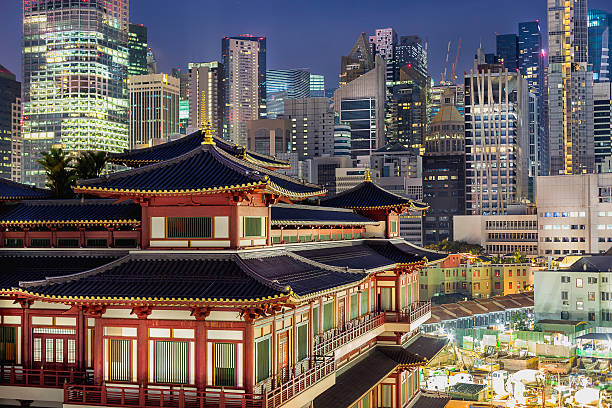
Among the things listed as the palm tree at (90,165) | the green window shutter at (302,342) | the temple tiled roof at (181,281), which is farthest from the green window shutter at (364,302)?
the palm tree at (90,165)

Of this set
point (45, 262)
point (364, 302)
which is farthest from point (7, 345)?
point (364, 302)

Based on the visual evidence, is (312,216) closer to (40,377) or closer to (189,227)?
(189,227)

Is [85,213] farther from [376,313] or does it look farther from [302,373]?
[376,313]

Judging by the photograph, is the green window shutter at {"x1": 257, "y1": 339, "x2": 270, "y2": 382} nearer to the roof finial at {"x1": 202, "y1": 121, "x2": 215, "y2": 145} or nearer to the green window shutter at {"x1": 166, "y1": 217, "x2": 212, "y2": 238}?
the green window shutter at {"x1": 166, "y1": 217, "x2": 212, "y2": 238}

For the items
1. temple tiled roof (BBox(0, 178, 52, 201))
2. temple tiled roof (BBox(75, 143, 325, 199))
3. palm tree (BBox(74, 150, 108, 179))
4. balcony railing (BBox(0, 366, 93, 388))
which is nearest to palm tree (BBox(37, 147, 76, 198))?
palm tree (BBox(74, 150, 108, 179))

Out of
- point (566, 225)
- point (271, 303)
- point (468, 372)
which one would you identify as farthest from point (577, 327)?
point (566, 225)
